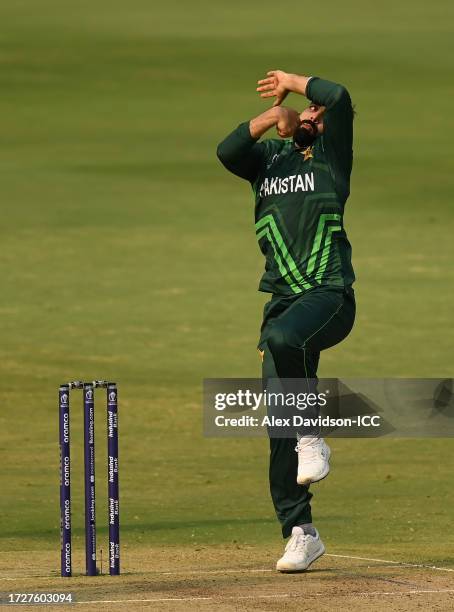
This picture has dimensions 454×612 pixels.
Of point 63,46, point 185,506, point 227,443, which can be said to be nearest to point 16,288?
point 227,443

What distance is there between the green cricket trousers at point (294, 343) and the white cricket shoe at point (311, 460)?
0.22 metres

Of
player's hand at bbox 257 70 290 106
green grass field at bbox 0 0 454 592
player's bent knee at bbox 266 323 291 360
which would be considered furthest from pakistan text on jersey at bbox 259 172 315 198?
green grass field at bbox 0 0 454 592

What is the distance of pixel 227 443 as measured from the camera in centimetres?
1745

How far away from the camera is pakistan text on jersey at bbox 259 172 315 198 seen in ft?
29.1

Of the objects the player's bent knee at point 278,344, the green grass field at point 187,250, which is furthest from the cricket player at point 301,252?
the green grass field at point 187,250

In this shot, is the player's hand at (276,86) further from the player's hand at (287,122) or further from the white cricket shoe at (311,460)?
the white cricket shoe at (311,460)

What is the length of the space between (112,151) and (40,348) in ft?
62.2

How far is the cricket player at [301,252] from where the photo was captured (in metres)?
8.65

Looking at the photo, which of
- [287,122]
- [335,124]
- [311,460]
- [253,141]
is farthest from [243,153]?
[311,460]

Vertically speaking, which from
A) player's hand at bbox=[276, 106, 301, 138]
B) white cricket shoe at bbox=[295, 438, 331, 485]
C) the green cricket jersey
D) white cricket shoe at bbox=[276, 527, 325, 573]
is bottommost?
white cricket shoe at bbox=[276, 527, 325, 573]

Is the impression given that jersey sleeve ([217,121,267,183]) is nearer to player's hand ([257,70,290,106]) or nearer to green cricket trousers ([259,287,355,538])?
player's hand ([257,70,290,106])

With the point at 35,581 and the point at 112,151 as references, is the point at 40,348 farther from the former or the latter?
the point at 112,151

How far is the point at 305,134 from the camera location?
29.3ft

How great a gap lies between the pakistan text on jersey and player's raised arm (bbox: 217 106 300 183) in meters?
0.16
